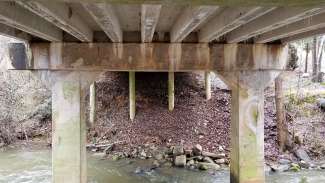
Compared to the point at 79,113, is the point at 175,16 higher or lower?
higher

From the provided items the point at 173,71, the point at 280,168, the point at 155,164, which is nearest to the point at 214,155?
the point at 155,164

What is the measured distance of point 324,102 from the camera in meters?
15.1

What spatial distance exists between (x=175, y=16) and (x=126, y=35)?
6.08ft

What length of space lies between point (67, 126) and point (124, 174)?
3838 millimetres

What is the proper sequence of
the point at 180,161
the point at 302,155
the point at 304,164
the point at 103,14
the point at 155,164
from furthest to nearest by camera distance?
the point at 302,155 < the point at 155,164 < the point at 180,161 < the point at 304,164 < the point at 103,14

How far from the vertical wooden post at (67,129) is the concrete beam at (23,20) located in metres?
1.21

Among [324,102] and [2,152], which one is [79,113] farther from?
[324,102]

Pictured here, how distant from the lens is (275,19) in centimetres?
522

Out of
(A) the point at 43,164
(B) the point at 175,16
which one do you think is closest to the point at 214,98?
(A) the point at 43,164

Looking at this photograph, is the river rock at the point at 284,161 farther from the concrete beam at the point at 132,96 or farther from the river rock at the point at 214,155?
the concrete beam at the point at 132,96

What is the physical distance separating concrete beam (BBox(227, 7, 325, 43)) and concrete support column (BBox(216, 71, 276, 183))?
1.30 metres

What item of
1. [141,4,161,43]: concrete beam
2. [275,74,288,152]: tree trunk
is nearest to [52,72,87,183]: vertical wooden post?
[141,4,161,43]: concrete beam

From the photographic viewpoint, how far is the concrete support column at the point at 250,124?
8.19 meters

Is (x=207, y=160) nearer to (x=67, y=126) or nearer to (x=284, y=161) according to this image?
(x=284, y=161)
